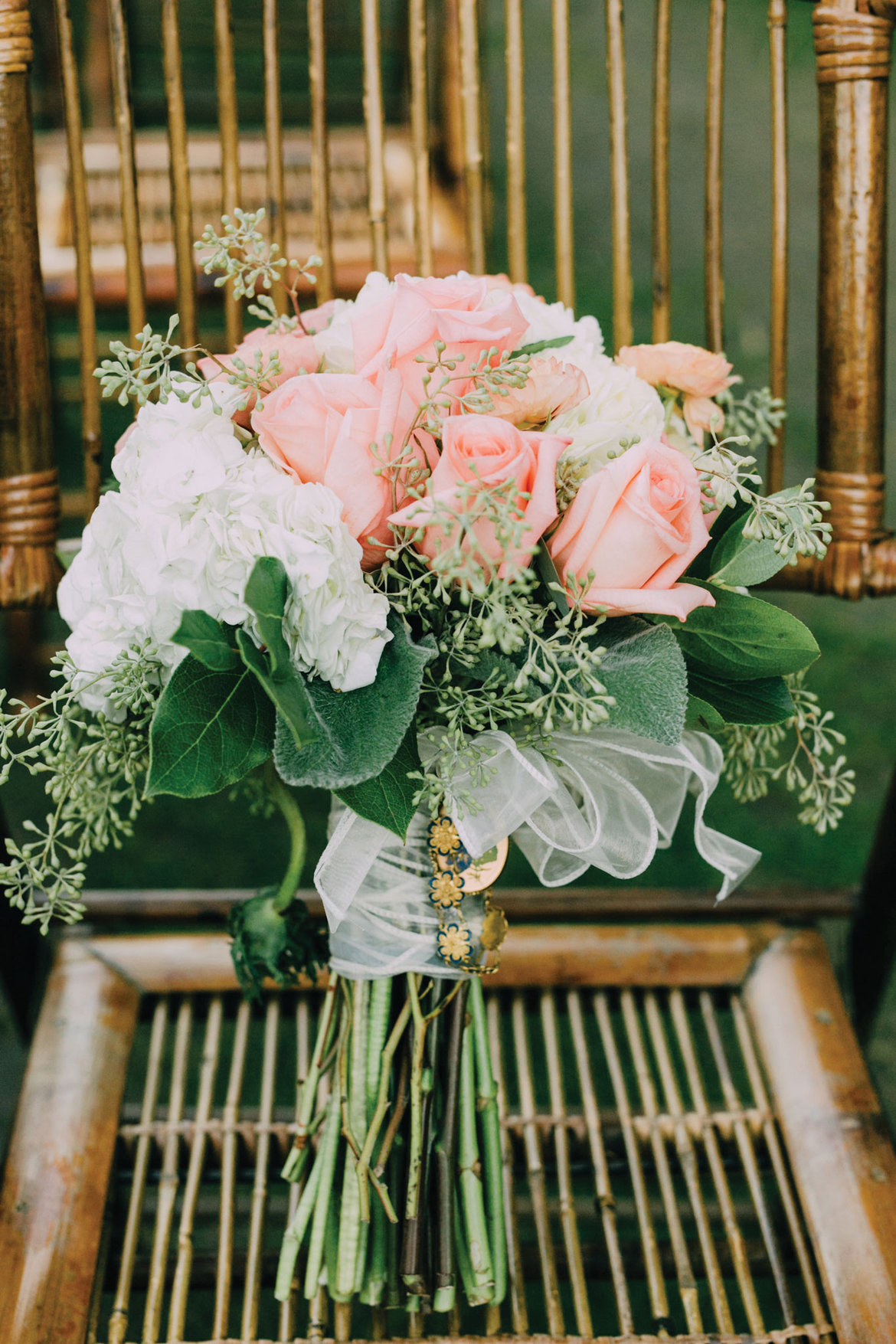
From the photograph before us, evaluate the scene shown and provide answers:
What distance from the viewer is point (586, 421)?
0.55 meters

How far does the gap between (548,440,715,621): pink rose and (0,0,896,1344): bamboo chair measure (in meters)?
0.32

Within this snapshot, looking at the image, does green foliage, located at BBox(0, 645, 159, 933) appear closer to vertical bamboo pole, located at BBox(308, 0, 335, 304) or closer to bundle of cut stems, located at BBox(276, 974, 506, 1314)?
bundle of cut stems, located at BBox(276, 974, 506, 1314)

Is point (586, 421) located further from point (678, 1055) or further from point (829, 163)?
point (678, 1055)

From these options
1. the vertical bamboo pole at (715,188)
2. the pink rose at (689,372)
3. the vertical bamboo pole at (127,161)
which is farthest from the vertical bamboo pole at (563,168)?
the vertical bamboo pole at (127,161)

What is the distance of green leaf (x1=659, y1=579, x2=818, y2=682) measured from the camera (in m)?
0.54

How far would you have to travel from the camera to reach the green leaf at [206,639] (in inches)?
18.5

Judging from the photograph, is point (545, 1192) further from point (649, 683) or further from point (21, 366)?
point (21, 366)

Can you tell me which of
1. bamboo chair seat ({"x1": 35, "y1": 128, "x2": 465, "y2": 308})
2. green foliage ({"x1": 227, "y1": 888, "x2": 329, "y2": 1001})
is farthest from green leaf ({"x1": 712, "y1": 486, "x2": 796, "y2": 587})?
bamboo chair seat ({"x1": 35, "y1": 128, "x2": 465, "y2": 308})

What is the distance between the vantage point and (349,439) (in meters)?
0.49

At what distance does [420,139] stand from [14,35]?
0.28 m

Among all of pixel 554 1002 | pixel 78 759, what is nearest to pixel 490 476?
pixel 78 759

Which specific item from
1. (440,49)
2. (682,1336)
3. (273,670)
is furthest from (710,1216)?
(440,49)

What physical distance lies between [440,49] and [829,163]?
0.89 metres

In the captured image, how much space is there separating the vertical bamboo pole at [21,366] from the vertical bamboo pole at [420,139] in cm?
27
